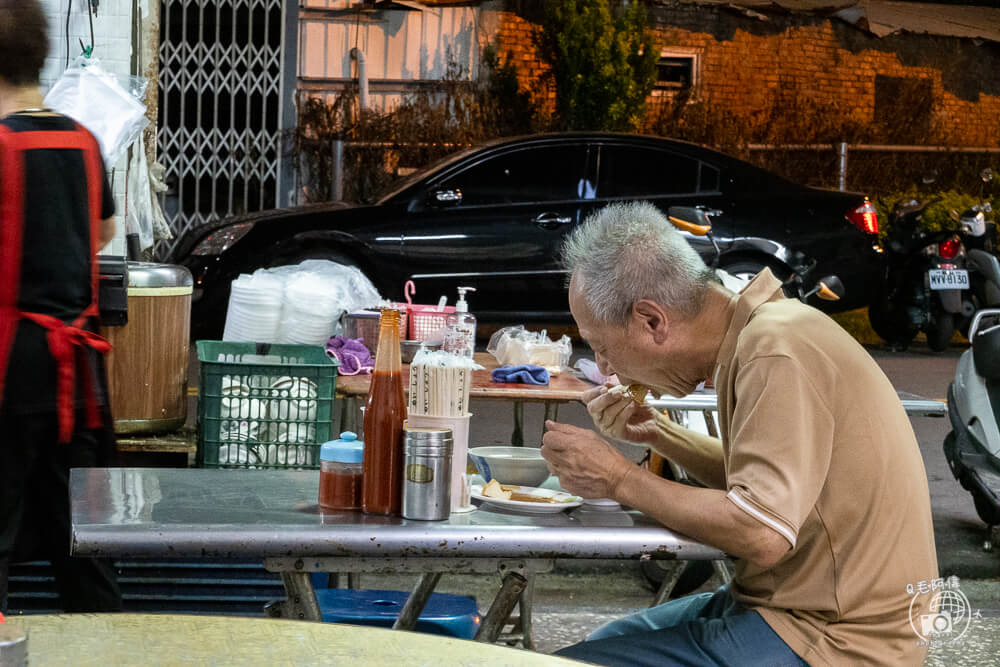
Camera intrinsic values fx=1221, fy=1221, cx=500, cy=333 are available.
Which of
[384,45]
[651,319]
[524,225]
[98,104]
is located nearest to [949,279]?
[524,225]

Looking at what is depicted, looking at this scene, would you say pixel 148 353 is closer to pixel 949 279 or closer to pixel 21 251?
pixel 21 251

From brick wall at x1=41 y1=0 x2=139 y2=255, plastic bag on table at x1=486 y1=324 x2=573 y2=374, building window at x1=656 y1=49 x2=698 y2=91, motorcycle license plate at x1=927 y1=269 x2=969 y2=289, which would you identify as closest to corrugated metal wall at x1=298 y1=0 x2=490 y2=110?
building window at x1=656 y1=49 x2=698 y2=91

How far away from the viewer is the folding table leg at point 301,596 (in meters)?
2.15

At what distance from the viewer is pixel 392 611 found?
2.94 metres

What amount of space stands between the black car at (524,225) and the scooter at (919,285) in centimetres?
121

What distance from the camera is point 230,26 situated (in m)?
12.5

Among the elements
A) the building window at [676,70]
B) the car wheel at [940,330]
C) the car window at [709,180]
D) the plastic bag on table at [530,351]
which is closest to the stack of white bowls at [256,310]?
the plastic bag on table at [530,351]

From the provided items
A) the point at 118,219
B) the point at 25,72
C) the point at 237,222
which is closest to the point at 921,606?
the point at 25,72

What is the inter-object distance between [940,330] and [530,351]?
6.97 metres

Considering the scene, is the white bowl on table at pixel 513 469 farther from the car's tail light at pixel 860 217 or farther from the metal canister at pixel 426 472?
the car's tail light at pixel 860 217

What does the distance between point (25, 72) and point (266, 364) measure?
1.10 meters

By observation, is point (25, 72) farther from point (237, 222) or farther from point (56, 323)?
point (237, 222)

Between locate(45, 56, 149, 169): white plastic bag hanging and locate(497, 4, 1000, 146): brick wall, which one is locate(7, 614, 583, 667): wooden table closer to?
locate(45, 56, 149, 169): white plastic bag hanging

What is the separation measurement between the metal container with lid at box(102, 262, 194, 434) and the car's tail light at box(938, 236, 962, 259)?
26.0ft
